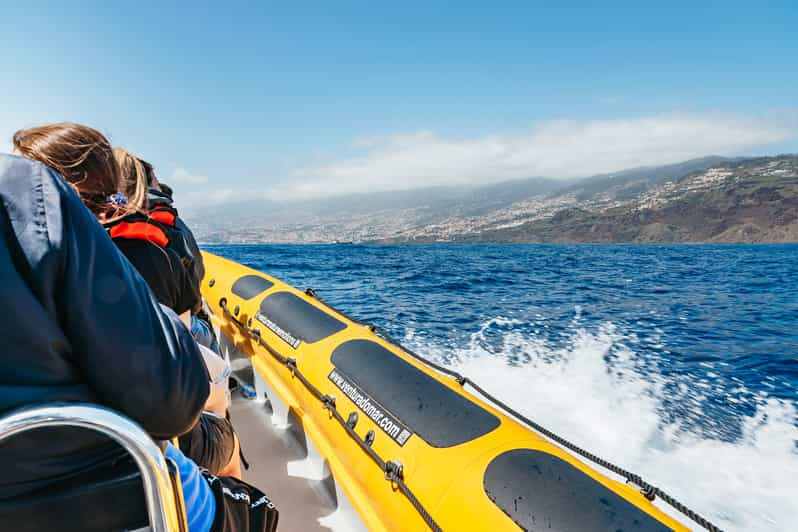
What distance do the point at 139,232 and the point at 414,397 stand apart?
1347mm

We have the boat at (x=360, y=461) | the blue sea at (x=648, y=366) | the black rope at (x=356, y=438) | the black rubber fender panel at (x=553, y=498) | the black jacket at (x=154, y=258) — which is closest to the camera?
the boat at (x=360, y=461)

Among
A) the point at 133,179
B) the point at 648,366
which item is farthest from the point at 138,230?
the point at 648,366

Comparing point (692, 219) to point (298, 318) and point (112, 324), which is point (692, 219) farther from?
point (112, 324)

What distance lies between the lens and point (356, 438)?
2031mm

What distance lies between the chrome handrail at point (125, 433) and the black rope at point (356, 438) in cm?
107

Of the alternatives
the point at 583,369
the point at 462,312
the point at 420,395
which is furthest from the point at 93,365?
the point at 462,312

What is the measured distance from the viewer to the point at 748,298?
8547mm

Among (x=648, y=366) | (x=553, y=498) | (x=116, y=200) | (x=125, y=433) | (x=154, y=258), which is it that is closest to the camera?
(x=125, y=433)

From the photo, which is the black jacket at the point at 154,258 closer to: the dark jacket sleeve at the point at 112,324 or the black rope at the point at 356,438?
the dark jacket sleeve at the point at 112,324

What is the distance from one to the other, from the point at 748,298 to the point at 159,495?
10.9 m

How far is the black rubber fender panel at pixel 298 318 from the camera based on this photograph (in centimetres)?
293

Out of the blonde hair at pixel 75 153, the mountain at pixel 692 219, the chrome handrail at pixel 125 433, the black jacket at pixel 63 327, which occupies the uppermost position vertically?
the blonde hair at pixel 75 153

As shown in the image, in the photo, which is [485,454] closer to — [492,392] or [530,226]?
[492,392]

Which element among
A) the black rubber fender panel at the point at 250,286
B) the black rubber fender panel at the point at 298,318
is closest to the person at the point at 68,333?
the black rubber fender panel at the point at 298,318
